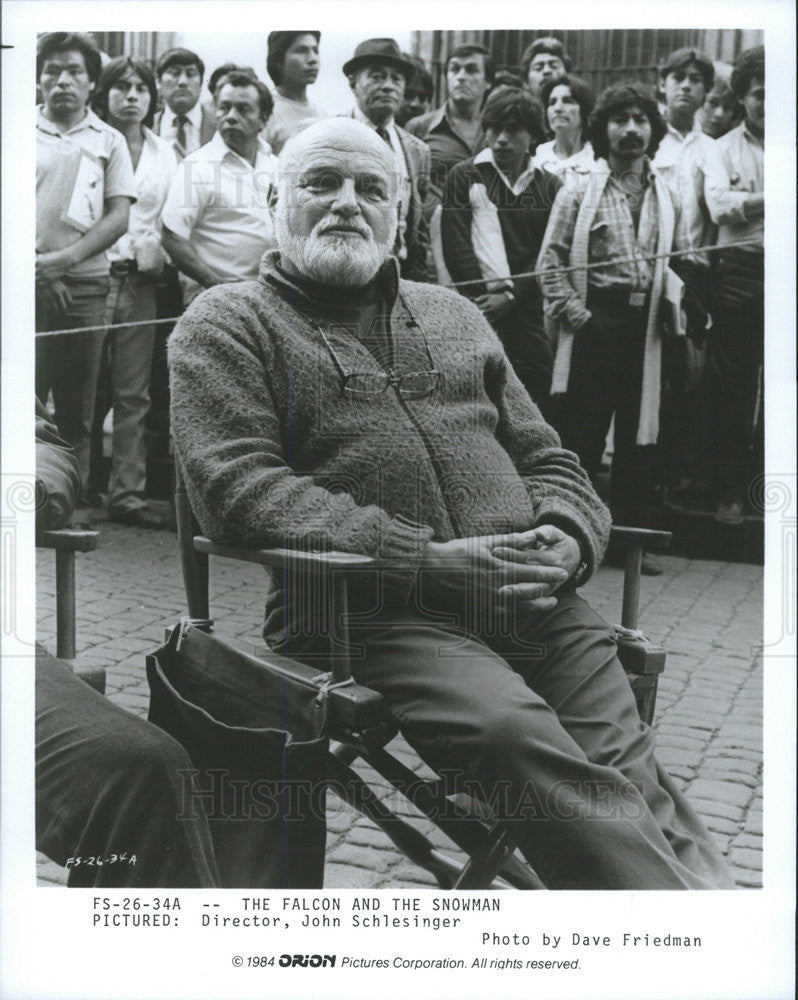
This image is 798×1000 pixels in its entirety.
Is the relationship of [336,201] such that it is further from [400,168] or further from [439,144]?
[439,144]

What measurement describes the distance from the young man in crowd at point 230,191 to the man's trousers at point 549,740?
992mm

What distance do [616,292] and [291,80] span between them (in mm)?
1044

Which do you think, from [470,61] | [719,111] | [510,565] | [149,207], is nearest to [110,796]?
[510,565]

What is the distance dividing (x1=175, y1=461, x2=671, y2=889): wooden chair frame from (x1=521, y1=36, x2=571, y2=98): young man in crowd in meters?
1.09

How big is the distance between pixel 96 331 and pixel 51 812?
3.81 ft

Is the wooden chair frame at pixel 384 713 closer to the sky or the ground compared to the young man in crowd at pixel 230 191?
closer to the ground

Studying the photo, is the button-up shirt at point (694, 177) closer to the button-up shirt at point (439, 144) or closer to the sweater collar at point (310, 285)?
the button-up shirt at point (439, 144)

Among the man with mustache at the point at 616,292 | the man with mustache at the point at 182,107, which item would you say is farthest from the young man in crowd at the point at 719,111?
the man with mustache at the point at 182,107

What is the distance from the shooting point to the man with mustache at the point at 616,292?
10.8ft

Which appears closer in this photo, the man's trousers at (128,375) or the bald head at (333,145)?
the bald head at (333,145)

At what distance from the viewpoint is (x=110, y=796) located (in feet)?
9.73

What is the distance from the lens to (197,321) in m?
2.98

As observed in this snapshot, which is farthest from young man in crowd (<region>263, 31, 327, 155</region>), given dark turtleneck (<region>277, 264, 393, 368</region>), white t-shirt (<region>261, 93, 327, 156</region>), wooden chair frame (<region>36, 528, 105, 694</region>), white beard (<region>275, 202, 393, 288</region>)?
wooden chair frame (<region>36, 528, 105, 694</region>)

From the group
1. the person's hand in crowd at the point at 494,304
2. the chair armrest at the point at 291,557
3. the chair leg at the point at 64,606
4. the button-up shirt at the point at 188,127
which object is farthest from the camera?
the person's hand in crowd at the point at 494,304
